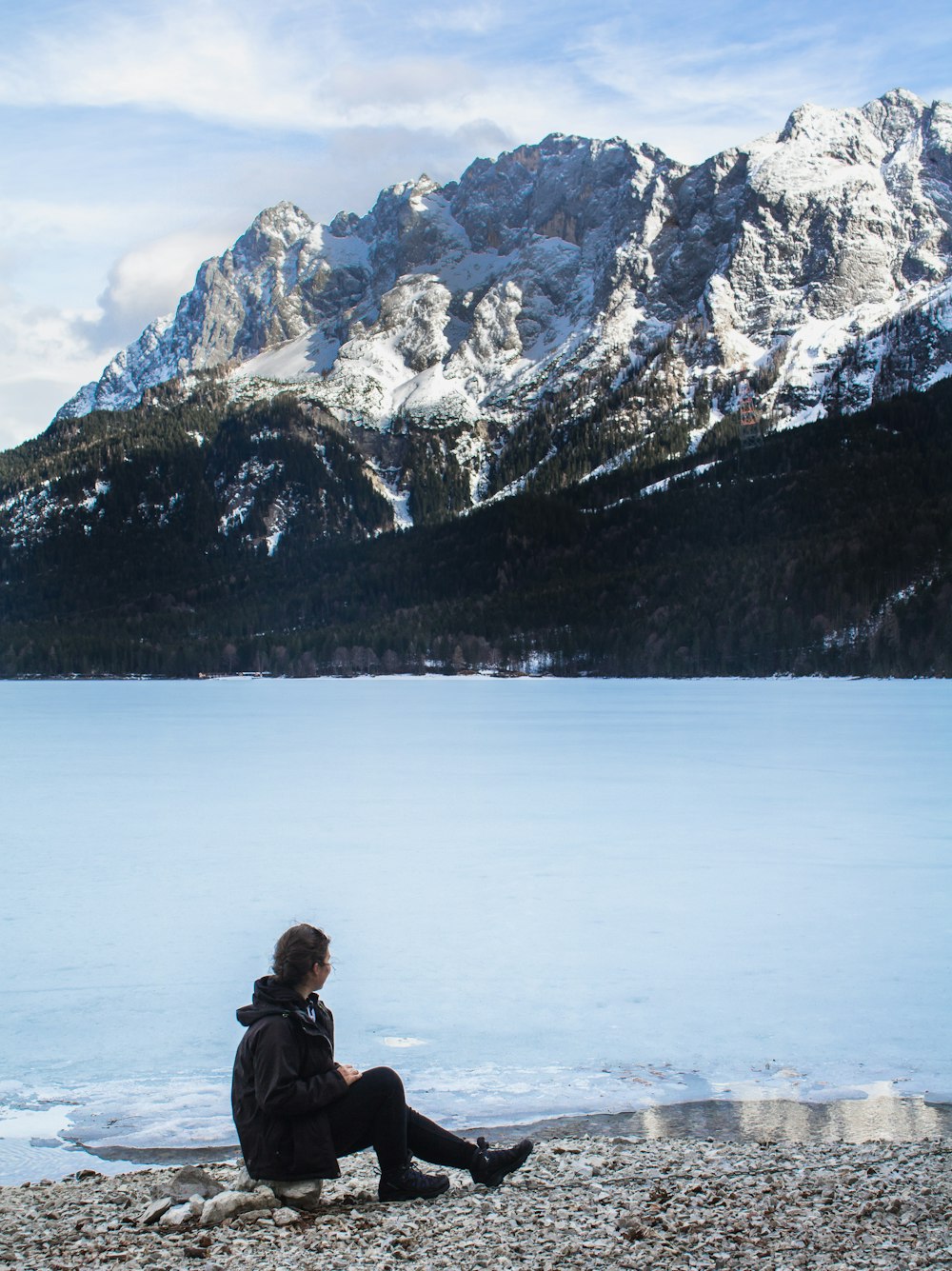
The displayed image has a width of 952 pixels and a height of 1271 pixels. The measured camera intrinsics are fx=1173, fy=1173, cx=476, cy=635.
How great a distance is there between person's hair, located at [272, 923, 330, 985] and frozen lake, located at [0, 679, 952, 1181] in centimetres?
263

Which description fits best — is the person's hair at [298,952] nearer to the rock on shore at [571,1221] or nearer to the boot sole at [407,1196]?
the rock on shore at [571,1221]

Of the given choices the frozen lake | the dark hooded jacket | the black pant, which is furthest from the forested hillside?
the dark hooded jacket

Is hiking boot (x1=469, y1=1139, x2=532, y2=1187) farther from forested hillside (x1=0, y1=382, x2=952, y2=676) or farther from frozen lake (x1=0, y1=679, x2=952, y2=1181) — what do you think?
forested hillside (x1=0, y1=382, x2=952, y2=676)

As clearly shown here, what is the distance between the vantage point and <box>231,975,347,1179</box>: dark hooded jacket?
669cm

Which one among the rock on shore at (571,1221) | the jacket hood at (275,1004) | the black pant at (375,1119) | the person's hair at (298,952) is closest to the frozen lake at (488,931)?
the rock on shore at (571,1221)

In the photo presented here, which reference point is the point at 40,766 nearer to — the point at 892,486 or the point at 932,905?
the point at 932,905

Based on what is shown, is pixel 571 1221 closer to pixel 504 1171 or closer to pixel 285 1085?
pixel 504 1171

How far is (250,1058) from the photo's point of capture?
680 cm

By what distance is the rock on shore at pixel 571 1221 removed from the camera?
235 inches

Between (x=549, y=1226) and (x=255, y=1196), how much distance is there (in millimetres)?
1681

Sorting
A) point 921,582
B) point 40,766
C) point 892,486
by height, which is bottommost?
point 40,766

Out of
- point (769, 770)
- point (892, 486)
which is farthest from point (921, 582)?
point (769, 770)

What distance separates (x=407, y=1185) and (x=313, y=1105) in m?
0.81

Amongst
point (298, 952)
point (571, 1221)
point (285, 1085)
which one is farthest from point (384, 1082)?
point (571, 1221)
